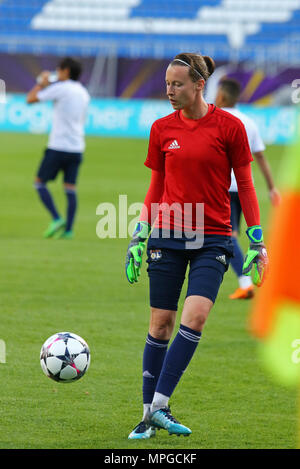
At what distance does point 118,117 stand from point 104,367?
23.4 m

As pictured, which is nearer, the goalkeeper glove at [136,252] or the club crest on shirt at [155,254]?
the club crest on shirt at [155,254]

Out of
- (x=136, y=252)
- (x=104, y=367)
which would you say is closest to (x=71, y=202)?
(x=104, y=367)

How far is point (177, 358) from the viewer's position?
15.5 ft

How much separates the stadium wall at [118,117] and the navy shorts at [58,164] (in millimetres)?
15875

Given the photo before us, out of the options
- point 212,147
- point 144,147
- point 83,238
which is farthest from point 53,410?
point 144,147

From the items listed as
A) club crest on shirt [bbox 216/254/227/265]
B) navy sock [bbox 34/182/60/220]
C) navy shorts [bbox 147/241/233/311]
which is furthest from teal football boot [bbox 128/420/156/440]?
navy sock [bbox 34/182/60/220]

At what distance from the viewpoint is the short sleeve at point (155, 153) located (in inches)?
191

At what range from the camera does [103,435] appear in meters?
4.80

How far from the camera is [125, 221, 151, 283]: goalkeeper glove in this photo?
4934 millimetres

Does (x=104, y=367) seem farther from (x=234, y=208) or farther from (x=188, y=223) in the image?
(x=234, y=208)

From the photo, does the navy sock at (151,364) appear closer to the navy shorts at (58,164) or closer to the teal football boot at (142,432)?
the teal football boot at (142,432)

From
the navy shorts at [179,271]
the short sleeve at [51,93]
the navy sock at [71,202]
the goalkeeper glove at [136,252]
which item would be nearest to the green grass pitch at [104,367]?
the navy sock at [71,202]

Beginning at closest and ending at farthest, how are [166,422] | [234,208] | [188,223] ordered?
[166,422] < [188,223] < [234,208]

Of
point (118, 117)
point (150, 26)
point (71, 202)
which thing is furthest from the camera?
point (150, 26)
